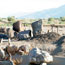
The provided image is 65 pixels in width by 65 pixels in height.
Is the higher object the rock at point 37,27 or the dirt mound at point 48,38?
the rock at point 37,27

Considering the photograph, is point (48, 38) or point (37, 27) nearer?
point (48, 38)

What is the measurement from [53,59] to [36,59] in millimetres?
1864

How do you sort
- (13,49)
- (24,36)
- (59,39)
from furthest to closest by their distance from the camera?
(24,36)
(59,39)
(13,49)

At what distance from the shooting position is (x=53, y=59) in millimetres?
21328

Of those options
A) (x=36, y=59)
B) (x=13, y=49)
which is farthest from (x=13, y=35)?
(x=36, y=59)

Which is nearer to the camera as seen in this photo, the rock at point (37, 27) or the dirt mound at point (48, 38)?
the dirt mound at point (48, 38)

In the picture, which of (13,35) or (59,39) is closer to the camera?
(59,39)

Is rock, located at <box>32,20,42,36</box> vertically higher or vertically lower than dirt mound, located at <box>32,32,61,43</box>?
higher

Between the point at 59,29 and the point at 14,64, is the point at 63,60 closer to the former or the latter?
the point at 14,64

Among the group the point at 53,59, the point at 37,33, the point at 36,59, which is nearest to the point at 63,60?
the point at 53,59

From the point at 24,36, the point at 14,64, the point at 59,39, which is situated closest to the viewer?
the point at 14,64

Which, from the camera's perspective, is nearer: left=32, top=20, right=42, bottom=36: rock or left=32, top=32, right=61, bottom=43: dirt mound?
left=32, top=32, right=61, bottom=43: dirt mound

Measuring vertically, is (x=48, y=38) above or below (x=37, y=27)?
below

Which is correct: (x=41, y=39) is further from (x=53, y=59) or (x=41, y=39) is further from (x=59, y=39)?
(x=53, y=59)
